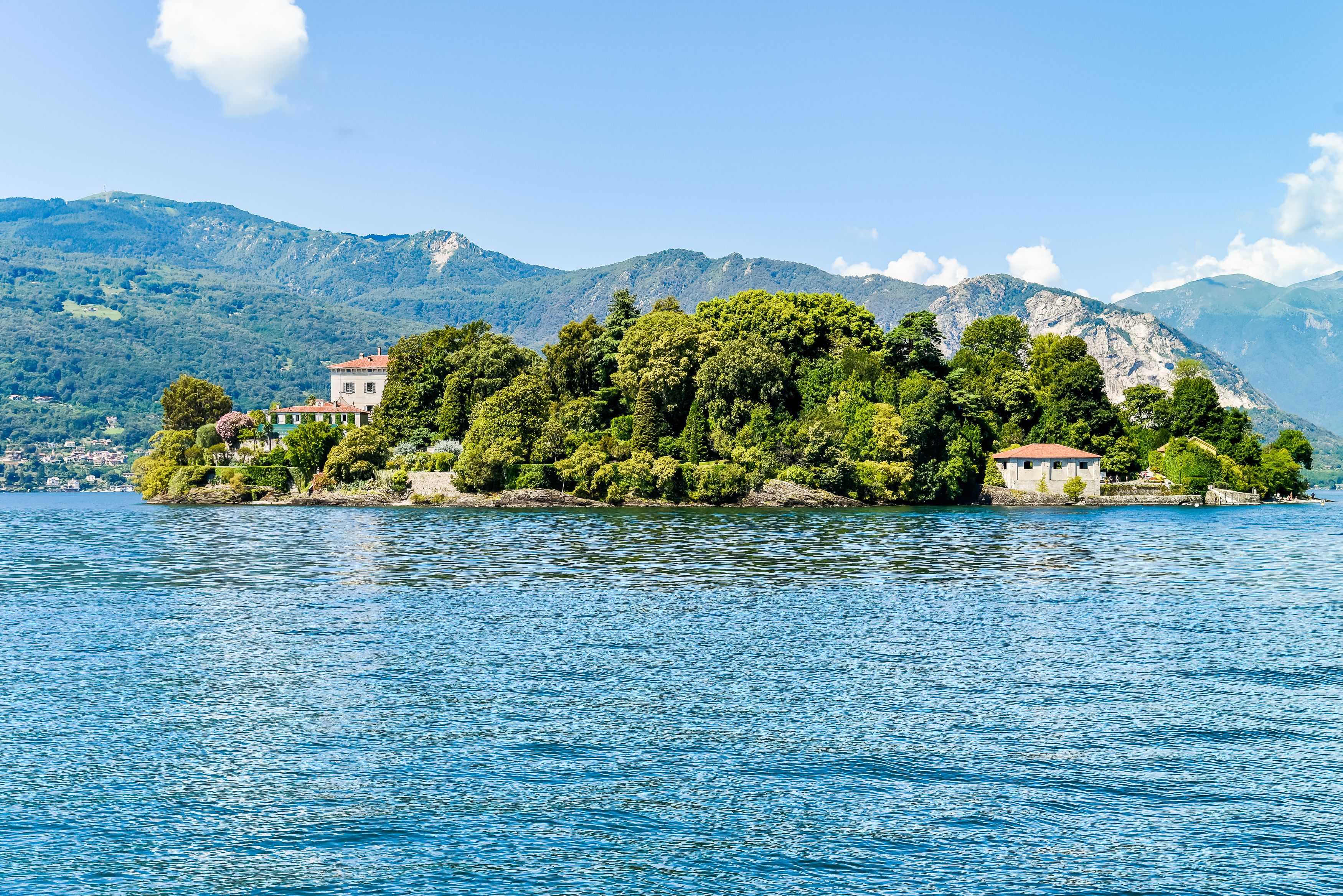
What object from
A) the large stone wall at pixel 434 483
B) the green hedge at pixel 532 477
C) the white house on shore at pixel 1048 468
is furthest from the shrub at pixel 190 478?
the white house on shore at pixel 1048 468

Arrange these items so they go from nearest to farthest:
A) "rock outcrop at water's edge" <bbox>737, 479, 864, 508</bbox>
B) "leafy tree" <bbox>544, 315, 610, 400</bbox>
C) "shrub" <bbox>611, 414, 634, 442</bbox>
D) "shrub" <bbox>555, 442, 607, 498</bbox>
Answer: "rock outcrop at water's edge" <bbox>737, 479, 864, 508</bbox> → "shrub" <bbox>555, 442, 607, 498</bbox> → "shrub" <bbox>611, 414, 634, 442</bbox> → "leafy tree" <bbox>544, 315, 610, 400</bbox>

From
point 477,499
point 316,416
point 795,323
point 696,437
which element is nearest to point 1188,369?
point 795,323

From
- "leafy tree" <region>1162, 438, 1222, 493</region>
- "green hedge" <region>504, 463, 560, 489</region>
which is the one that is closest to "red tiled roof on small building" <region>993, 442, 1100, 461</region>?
"leafy tree" <region>1162, 438, 1222, 493</region>

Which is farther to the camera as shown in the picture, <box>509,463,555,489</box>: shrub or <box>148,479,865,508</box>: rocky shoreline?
<box>509,463,555,489</box>: shrub

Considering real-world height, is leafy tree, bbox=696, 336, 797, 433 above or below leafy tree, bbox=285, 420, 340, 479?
above

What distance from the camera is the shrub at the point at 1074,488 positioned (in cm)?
10162

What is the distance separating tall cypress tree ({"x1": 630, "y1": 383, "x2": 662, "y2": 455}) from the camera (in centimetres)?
9562

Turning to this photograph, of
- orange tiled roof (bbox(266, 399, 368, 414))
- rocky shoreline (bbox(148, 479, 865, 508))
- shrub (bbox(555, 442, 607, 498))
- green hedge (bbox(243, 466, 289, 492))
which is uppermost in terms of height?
orange tiled roof (bbox(266, 399, 368, 414))

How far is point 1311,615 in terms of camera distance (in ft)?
99.6

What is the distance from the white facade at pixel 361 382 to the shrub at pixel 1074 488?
8573 cm

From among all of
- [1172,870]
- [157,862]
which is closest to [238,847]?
[157,862]

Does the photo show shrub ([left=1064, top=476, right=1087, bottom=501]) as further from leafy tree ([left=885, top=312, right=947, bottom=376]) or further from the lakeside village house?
the lakeside village house

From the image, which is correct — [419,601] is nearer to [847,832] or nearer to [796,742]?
[796,742]

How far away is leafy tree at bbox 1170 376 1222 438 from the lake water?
8077 cm
